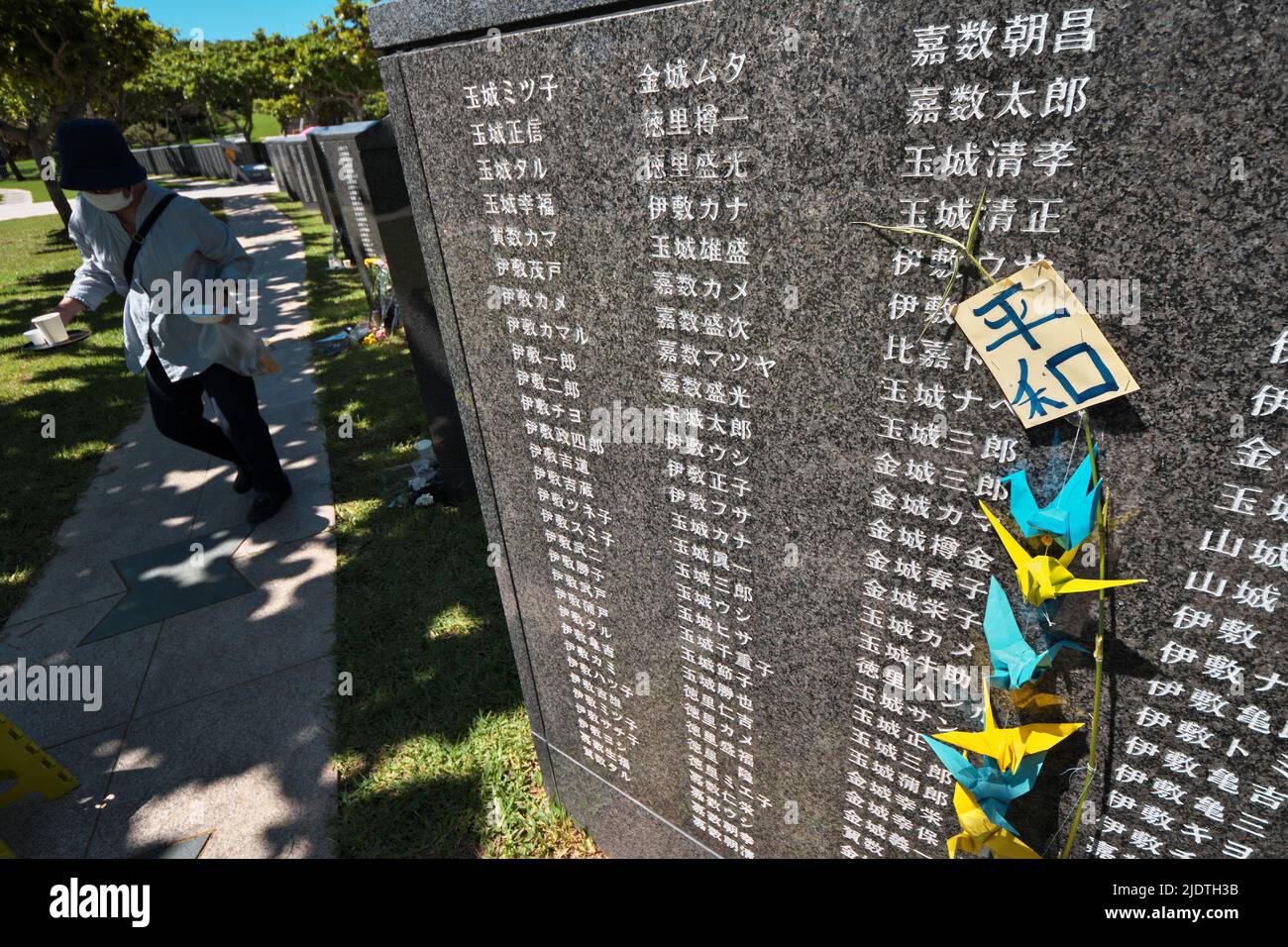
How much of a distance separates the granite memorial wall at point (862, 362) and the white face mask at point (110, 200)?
248 centimetres

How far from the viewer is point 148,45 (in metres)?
16.0

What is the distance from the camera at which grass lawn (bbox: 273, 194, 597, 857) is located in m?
2.72

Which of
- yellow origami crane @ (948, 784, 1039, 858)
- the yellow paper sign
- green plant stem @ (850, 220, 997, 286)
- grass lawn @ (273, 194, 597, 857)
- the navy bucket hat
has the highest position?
the navy bucket hat

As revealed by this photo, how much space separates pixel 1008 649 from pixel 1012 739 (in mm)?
187

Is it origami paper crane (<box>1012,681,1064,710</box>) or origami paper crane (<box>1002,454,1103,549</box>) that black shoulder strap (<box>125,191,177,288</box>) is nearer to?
origami paper crane (<box>1002,454,1103,549</box>)

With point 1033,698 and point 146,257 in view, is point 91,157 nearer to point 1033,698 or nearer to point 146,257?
point 146,257

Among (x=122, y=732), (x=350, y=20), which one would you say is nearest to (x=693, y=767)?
(x=122, y=732)

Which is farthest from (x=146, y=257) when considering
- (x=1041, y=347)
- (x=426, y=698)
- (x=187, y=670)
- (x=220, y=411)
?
(x=1041, y=347)

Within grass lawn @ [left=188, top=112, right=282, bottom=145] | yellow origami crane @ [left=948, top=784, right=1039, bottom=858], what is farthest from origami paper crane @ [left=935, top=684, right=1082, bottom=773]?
grass lawn @ [left=188, top=112, right=282, bottom=145]

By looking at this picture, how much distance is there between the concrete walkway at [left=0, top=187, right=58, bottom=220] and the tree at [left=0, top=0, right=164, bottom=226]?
933cm

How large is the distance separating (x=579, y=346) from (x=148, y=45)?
20.6 metres

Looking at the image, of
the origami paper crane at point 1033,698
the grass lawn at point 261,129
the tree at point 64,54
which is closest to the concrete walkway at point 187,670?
the origami paper crane at point 1033,698

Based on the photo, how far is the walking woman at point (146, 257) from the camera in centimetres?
325
